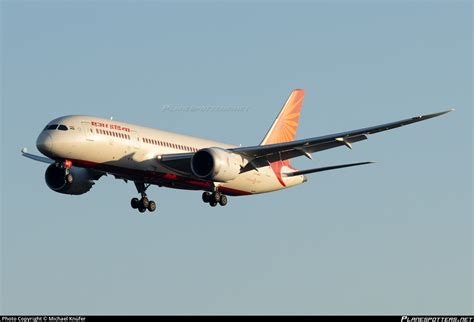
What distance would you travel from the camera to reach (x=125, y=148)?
62438 millimetres

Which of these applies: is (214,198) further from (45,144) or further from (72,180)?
(45,144)

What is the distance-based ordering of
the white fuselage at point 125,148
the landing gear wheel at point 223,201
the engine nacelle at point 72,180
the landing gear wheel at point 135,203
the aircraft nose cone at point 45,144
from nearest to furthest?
the aircraft nose cone at point 45,144 < the white fuselage at point 125,148 < the landing gear wheel at point 223,201 < the engine nacelle at point 72,180 < the landing gear wheel at point 135,203

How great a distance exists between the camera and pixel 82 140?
60.3m

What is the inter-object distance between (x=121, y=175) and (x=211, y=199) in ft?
19.2

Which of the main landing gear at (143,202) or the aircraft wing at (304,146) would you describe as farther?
the main landing gear at (143,202)

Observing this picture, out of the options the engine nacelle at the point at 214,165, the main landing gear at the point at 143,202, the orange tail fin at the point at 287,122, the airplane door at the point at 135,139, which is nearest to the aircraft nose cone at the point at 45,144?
the airplane door at the point at 135,139

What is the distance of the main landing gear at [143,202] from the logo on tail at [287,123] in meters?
9.68

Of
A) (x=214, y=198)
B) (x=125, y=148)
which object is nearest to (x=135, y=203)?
(x=214, y=198)

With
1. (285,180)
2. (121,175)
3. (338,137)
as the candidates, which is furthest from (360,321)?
(285,180)

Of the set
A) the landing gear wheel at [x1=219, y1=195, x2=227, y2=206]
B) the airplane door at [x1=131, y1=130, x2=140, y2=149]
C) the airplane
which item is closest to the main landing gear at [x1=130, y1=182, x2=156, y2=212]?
the airplane

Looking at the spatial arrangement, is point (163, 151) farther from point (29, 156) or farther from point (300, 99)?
point (300, 99)

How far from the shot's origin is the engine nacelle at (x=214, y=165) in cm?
6331

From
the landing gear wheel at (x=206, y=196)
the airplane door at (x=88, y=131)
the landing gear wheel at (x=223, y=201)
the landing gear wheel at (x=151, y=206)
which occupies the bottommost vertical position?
the landing gear wheel at (x=223, y=201)

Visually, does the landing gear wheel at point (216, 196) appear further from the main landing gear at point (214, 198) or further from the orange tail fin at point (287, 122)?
the orange tail fin at point (287, 122)
